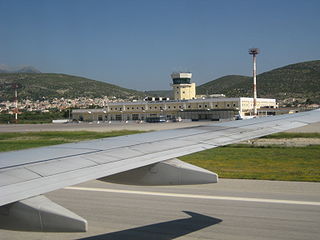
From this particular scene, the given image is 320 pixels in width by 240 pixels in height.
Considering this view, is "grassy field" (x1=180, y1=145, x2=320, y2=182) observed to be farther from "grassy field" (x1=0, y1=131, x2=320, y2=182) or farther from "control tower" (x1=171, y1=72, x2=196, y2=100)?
"control tower" (x1=171, y1=72, x2=196, y2=100)

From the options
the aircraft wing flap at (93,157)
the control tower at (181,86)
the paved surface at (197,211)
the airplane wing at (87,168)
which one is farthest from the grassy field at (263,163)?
the control tower at (181,86)

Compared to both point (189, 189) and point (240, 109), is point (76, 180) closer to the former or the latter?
point (189, 189)

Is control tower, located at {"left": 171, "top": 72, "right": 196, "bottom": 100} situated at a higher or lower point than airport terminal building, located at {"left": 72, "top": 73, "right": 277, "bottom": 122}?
higher

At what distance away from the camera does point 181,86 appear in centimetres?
11694

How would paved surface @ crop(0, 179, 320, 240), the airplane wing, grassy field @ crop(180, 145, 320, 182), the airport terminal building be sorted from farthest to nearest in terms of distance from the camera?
1. the airport terminal building
2. grassy field @ crop(180, 145, 320, 182)
3. paved surface @ crop(0, 179, 320, 240)
4. the airplane wing

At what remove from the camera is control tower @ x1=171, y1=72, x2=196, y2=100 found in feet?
383

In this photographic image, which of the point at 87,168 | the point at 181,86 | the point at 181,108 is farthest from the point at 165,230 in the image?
the point at 181,86

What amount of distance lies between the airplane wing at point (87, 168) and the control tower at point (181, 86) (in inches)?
4229

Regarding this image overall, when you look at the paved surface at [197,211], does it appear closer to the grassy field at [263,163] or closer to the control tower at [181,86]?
the grassy field at [263,163]

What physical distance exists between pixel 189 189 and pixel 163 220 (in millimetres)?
3375

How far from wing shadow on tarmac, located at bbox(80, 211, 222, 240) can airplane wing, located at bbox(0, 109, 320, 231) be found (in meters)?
2.25

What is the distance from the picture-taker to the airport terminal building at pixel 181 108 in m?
96.9

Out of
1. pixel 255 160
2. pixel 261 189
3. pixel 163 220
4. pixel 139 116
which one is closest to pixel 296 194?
pixel 261 189

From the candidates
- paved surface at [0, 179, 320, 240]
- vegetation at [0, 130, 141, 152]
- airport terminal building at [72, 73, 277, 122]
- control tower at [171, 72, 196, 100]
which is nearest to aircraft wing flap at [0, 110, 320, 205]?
paved surface at [0, 179, 320, 240]
